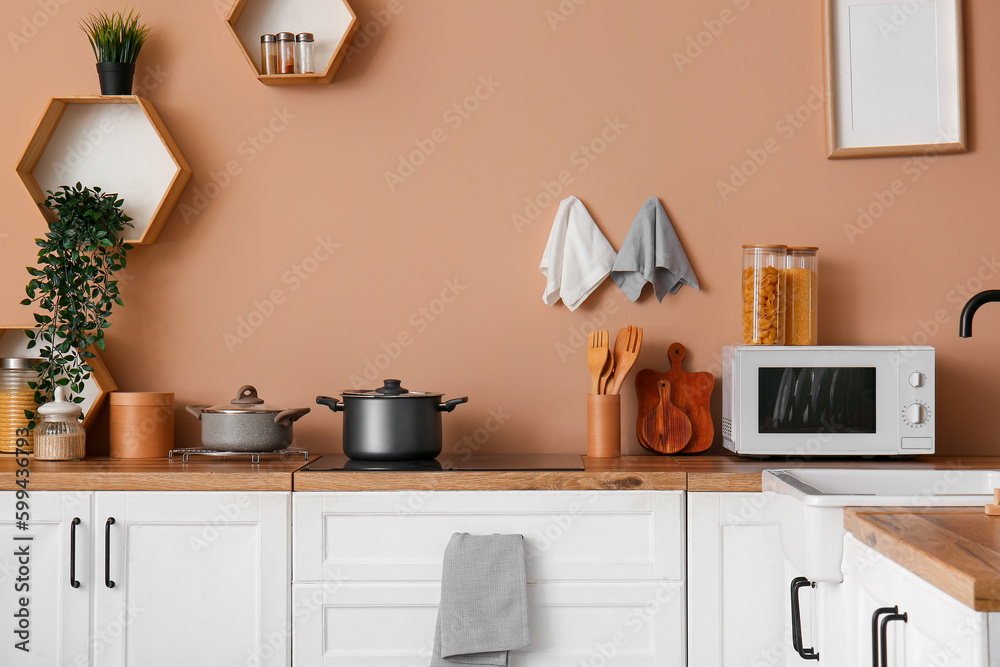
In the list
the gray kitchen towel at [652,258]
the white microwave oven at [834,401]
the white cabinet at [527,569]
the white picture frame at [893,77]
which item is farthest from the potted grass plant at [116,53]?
the white picture frame at [893,77]

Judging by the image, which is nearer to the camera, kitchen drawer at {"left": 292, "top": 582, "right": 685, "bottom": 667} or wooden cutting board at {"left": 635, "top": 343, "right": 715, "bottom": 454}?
kitchen drawer at {"left": 292, "top": 582, "right": 685, "bottom": 667}

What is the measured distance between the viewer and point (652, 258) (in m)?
2.25

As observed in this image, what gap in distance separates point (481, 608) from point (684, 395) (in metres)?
0.86

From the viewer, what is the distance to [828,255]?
7.55 ft

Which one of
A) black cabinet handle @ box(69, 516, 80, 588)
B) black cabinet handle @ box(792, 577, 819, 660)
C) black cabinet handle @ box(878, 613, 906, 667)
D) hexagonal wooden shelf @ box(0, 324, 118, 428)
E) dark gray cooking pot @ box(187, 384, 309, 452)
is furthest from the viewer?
hexagonal wooden shelf @ box(0, 324, 118, 428)

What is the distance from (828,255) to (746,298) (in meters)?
0.31

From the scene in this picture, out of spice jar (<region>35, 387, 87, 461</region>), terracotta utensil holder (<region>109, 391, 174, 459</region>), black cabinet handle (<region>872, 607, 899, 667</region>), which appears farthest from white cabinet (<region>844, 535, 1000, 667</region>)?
spice jar (<region>35, 387, 87, 461</region>)

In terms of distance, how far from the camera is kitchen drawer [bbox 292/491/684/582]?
1.81 metres

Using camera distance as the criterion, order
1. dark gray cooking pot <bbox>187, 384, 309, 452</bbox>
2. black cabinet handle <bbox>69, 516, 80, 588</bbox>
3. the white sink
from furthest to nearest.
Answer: dark gray cooking pot <bbox>187, 384, 309, 452</bbox>
black cabinet handle <bbox>69, 516, 80, 588</bbox>
the white sink

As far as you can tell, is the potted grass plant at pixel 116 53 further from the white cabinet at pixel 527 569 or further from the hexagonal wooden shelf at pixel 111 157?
the white cabinet at pixel 527 569

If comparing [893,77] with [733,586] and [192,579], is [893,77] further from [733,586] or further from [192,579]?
[192,579]

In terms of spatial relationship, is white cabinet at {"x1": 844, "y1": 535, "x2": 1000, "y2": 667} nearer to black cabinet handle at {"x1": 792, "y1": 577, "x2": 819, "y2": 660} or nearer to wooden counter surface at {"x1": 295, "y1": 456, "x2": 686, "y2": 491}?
black cabinet handle at {"x1": 792, "y1": 577, "x2": 819, "y2": 660}

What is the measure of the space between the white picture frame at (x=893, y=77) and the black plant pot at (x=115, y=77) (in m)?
1.98

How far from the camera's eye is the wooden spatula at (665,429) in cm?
219
